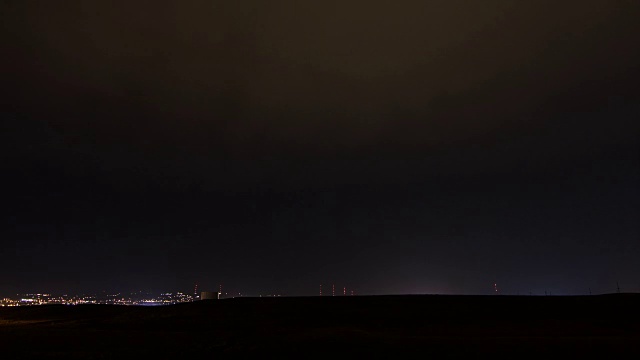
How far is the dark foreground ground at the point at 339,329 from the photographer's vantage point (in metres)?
20.9

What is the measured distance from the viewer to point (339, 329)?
29359 mm

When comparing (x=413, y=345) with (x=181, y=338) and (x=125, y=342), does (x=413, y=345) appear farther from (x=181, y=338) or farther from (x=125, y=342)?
(x=125, y=342)

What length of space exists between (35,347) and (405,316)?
24553 millimetres

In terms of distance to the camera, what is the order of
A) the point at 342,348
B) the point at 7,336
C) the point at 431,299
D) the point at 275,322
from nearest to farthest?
the point at 342,348 < the point at 7,336 < the point at 275,322 < the point at 431,299

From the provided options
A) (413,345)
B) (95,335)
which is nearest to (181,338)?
(95,335)

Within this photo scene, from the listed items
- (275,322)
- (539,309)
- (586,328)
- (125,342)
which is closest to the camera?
(125,342)

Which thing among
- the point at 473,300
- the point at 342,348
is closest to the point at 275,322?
the point at 342,348

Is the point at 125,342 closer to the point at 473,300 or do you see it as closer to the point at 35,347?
the point at 35,347

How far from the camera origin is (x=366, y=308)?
Answer: 136ft

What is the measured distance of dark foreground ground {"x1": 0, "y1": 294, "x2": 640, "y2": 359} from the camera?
20.9 metres

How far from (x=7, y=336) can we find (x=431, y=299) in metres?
32.1

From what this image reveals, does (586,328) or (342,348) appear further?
(586,328)

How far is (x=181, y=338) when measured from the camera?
1030 inches

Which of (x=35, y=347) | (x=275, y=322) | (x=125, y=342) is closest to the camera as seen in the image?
(x=35, y=347)
